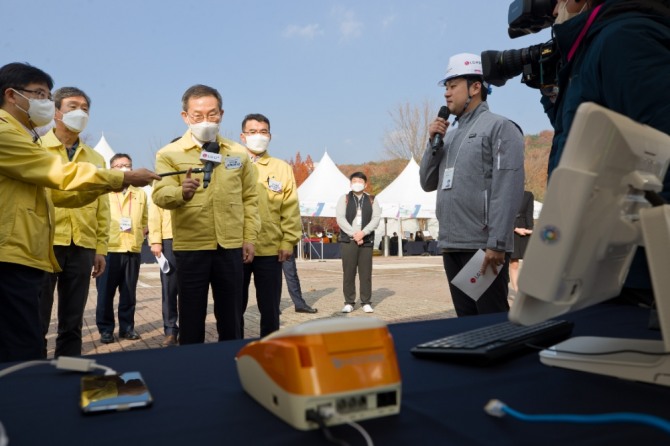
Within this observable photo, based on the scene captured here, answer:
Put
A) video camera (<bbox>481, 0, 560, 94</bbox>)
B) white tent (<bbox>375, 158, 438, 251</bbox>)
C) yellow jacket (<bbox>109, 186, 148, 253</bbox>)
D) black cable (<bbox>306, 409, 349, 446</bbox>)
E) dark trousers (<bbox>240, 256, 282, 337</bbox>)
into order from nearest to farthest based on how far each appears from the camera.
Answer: black cable (<bbox>306, 409, 349, 446</bbox>)
video camera (<bbox>481, 0, 560, 94</bbox>)
dark trousers (<bbox>240, 256, 282, 337</bbox>)
yellow jacket (<bbox>109, 186, 148, 253</bbox>)
white tent (<bbox>375, 158, 438, 251</bbox>)

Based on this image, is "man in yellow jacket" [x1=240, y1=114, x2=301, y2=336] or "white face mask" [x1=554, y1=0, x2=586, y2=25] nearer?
"white face mask" [x1=554, y1=0, x2=586, y2=25]

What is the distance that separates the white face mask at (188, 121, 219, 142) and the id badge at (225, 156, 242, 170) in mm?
188

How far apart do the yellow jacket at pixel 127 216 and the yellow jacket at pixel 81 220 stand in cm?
171

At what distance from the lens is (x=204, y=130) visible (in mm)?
3098

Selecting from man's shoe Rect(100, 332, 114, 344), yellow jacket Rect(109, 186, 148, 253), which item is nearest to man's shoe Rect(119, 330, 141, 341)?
man's shoe Rect(100, 332, 114, 344)

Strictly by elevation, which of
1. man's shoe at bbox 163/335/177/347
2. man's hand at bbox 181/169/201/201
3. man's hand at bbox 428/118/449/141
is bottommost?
man's shoe at bbox 163/335/177/347

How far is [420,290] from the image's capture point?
9375 mm

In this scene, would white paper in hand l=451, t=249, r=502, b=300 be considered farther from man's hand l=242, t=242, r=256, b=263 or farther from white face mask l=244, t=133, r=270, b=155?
white face mask l=244, t=133, r=270, b=155

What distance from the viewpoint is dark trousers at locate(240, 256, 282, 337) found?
389cm

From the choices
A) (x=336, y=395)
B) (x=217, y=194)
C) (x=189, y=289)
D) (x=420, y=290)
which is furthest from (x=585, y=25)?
(x=420, y=290)

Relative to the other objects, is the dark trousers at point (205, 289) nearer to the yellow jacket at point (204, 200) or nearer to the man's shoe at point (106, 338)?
the yellow jacket at point (204, 200)

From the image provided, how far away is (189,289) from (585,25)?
7.62ft

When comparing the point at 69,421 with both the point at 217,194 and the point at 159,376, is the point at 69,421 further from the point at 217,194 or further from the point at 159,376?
the point at 217,194

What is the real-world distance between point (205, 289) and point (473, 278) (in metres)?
1.51
